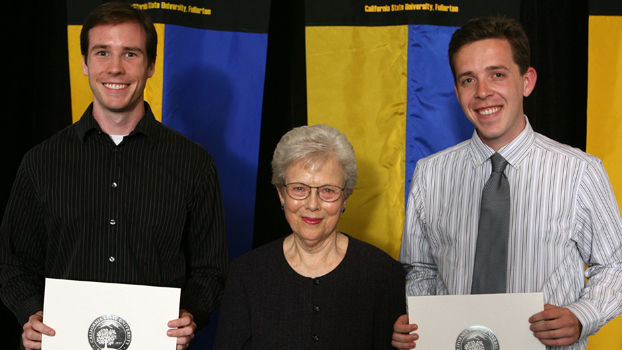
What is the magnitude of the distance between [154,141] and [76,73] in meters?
1.03

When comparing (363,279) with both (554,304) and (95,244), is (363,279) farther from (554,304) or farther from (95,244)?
(95,244)

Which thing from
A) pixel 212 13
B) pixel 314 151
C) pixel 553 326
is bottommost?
pixel 553 326

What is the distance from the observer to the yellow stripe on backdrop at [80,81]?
2.80 metres

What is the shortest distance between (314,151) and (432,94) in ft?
4.00

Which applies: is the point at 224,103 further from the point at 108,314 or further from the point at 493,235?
the point at 493,235

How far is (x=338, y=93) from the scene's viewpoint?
2.92m

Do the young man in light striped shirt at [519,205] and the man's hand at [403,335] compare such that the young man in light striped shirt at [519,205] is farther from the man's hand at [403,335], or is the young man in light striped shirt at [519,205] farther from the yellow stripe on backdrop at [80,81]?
the yellow stripe on backdrop at [80,81]

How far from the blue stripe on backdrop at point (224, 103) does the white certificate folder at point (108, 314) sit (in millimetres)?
1185

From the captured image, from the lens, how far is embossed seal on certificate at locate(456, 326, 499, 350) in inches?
66.7

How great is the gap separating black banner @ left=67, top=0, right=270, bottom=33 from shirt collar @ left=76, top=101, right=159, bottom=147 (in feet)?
3.09

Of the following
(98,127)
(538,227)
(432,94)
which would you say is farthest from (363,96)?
(98,127)

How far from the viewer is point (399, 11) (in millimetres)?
2914

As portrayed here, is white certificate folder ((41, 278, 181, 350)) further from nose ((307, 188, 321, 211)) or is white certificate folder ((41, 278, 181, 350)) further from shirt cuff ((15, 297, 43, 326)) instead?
nose ((307, 188, 321, 211))

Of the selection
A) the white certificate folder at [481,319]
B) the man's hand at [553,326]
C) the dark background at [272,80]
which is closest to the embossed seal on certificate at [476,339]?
the white certificate folder at [481,319]
